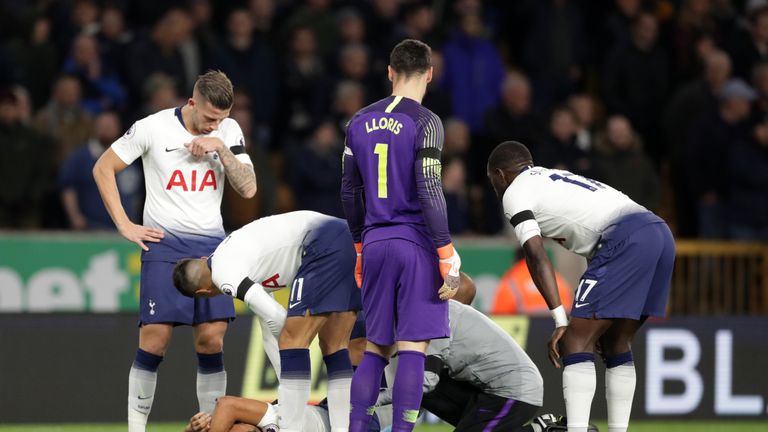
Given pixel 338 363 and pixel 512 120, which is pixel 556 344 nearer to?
pixel 338 363

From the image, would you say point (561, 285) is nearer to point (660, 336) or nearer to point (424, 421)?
point (660, 336)

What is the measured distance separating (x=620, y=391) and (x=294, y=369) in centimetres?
203

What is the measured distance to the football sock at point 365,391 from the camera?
26.3ft

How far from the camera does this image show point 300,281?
341 inches

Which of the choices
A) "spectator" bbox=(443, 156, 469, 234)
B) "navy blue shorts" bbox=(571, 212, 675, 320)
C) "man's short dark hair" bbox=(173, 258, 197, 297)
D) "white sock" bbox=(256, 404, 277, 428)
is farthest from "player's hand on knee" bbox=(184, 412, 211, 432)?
"spectator" bbox=(443, 156, 469, 234)

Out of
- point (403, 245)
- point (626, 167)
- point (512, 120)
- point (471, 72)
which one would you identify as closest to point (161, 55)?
point (471, 72)

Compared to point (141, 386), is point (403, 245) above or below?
above

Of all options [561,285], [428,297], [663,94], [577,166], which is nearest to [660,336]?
[561,285]

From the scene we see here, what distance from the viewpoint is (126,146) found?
9297 mm

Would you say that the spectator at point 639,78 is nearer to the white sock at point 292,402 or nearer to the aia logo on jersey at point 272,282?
the aia logo on jersey at point 272,282

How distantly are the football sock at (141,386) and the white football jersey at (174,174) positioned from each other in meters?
0.83

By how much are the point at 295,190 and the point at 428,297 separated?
21.3ft

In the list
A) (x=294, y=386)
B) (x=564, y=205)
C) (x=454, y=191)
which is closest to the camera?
(x=294, y=386)

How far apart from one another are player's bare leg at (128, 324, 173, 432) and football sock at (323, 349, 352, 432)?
117cm
